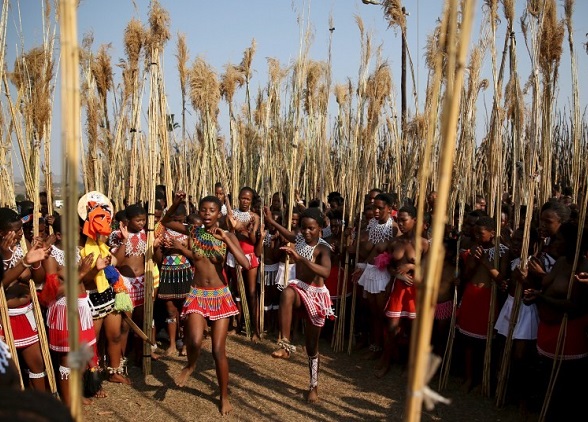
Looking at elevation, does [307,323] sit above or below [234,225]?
below

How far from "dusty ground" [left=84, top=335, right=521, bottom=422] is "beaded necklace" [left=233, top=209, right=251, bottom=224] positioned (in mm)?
1858

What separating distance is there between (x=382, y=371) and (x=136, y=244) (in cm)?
287

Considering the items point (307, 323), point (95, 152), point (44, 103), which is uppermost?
point (44, 103)

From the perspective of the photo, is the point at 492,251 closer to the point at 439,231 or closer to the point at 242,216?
the point at 242,216

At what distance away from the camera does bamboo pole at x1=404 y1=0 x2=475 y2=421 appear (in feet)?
3.54

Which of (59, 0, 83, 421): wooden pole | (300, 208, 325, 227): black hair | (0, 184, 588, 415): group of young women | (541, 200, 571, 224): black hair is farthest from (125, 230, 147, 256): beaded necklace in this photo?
(59, 0, 83, 421): wooden pole

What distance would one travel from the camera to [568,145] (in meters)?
11.4

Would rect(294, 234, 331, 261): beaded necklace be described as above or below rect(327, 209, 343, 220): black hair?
below

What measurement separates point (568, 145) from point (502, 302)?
7603 millimetres

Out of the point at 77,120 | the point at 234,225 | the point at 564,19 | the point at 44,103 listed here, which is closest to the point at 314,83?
the point at 234,225

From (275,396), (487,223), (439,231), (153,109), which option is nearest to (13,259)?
(153,109)

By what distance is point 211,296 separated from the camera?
4711 millimetres

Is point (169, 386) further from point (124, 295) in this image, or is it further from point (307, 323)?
point (307, 323)

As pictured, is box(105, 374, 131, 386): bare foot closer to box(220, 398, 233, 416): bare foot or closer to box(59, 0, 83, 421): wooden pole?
box(220, 398, 233, 416): bare foot
